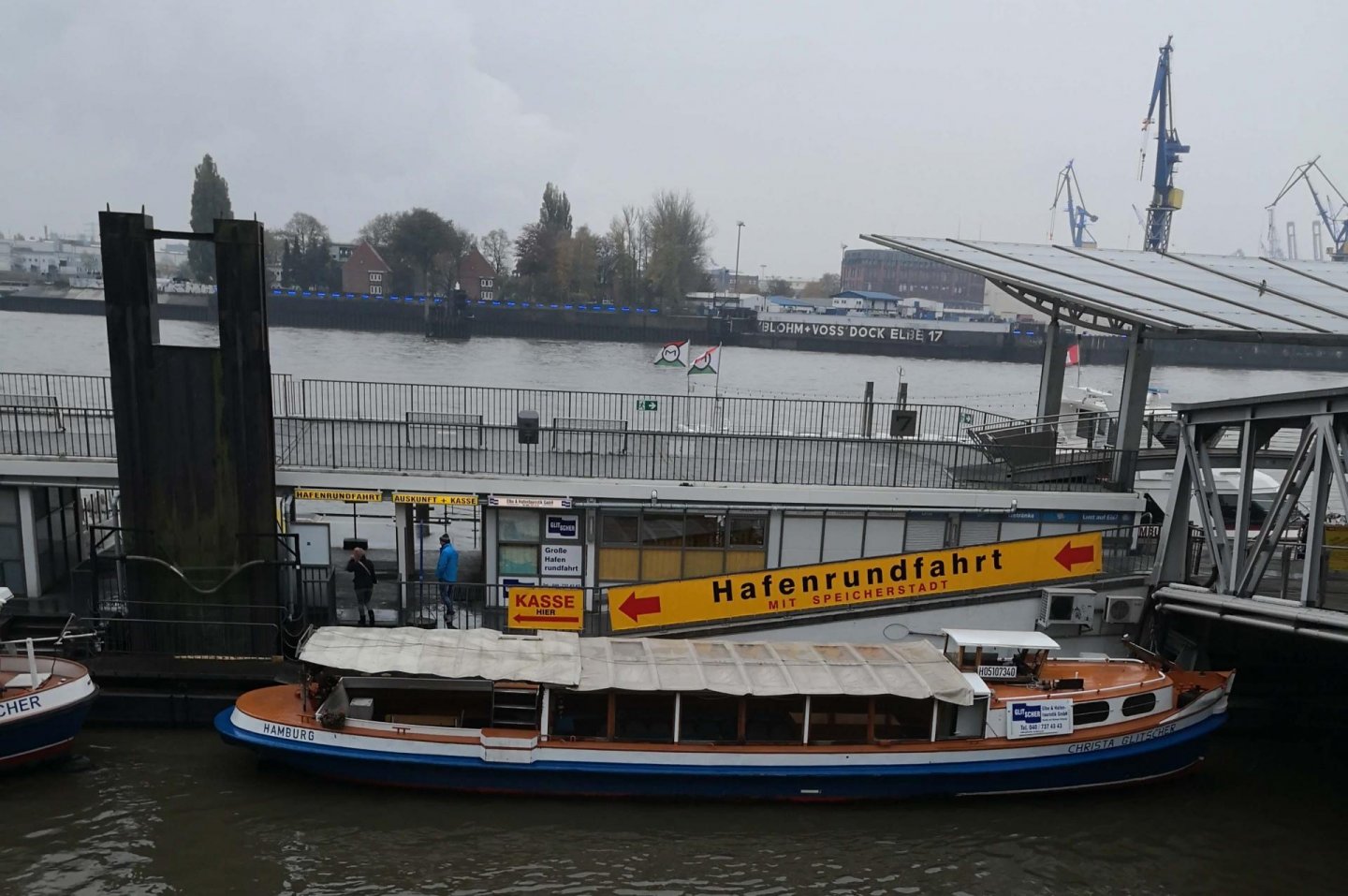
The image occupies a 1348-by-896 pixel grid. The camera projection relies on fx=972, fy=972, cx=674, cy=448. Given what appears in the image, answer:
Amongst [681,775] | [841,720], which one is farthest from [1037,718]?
[681,775]

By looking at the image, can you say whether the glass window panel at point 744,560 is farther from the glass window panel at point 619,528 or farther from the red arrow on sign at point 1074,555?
the red arrow on sign at point 1074,555

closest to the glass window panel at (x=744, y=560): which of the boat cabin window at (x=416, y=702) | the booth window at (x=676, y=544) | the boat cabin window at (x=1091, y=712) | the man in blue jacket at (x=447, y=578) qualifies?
the booth window at (x=676, y=544)

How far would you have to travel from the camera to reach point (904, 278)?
176 meters

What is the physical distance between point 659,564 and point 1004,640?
17.6 feet

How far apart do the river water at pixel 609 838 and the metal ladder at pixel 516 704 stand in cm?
97

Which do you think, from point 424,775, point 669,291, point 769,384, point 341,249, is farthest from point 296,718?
point 341,249

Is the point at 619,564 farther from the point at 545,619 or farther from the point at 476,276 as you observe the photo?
the point at 476,276

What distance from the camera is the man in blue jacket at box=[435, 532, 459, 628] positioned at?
14630 mm

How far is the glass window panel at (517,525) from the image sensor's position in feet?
50.0

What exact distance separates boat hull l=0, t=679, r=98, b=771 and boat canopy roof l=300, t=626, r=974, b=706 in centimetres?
287

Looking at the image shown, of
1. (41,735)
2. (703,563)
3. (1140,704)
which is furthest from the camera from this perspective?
(703,563)

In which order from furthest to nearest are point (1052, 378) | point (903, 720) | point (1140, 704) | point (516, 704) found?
point (1052, 378)
point (1140, 704)
point (903, 720)
point (516, 704)

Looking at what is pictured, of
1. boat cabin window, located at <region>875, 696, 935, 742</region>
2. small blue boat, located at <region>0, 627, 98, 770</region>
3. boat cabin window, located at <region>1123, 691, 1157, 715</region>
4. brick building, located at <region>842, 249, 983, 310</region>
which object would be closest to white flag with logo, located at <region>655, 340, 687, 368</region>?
boat cabin window, located at <region>875, 696, 935, 742</region>

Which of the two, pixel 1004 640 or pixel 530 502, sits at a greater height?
pixel 530 502
